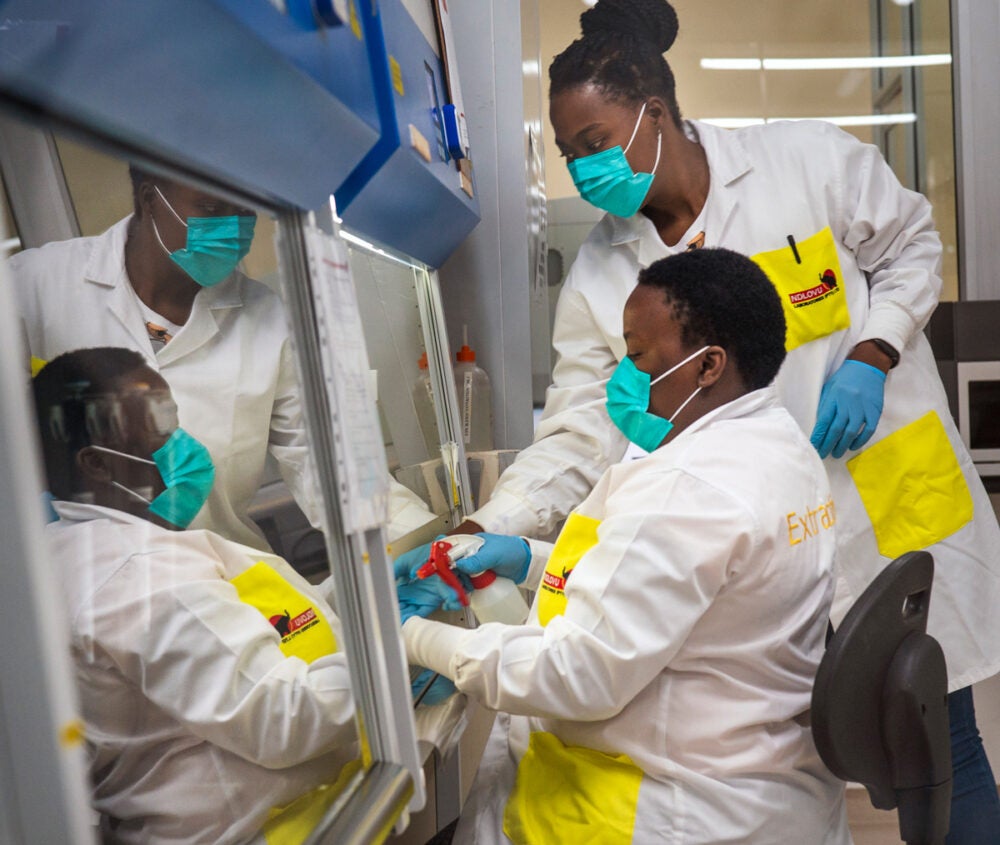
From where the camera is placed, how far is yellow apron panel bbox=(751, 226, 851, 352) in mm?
1797

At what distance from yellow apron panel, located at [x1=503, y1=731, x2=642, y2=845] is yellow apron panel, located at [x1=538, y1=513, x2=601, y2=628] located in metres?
0.18

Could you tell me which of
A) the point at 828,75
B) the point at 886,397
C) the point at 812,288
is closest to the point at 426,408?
the point at 812,288

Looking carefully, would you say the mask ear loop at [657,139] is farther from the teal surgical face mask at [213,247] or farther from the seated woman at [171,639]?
the seated woman at [171,639]

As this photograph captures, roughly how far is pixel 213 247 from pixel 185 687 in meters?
0.41

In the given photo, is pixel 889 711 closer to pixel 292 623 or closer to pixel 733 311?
pixel 733 311

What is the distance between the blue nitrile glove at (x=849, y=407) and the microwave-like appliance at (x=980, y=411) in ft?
2.10

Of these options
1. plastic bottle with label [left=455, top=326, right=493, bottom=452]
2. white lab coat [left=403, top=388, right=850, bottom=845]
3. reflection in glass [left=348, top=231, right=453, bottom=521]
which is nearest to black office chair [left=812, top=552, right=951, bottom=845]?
white lab coat [left=403, top=388, right=850, bottom=845]

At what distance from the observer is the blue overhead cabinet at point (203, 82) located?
1.84ft

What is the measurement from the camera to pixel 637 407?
1418mm

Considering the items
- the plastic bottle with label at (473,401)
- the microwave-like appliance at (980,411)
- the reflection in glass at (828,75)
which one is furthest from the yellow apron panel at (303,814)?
the microwave-like appliance at (980,411)

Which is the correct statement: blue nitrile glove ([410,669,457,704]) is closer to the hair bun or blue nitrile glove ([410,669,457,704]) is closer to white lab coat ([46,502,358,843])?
white lab coat ([46,502,358,843])

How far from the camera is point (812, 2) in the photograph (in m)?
2.42

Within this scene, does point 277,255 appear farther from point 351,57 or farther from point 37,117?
point 37,117

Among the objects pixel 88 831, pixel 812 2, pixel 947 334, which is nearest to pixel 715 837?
pixel 88 831
